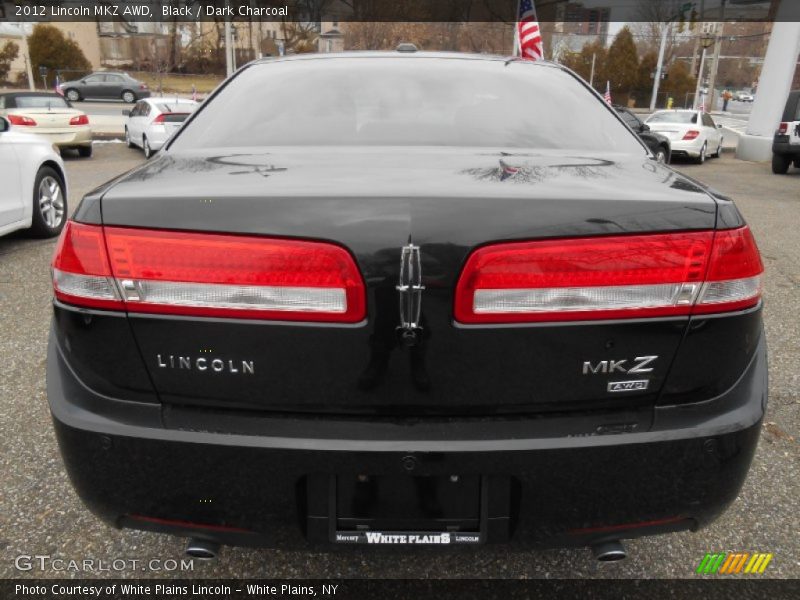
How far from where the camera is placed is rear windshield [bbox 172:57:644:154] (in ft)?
7.02

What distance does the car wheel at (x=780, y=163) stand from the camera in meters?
13.5

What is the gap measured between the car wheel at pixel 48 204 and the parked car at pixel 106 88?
109 feet

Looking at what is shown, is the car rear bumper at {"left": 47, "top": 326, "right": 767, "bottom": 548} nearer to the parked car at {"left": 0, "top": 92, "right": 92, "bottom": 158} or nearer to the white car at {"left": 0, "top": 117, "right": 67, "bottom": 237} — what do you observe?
the white car at {"left": 0, "top": 117, "right": 67, "bottom": 237}

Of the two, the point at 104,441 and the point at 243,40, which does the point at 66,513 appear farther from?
the point at 243,40

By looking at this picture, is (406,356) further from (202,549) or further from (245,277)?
(202,549)

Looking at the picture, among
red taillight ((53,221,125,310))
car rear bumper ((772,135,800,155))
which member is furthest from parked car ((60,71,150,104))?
red taillight ((53,221,125,310))

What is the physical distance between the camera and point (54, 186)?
6.48 metres

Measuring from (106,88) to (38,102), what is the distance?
2545 cm

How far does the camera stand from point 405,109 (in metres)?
2.31

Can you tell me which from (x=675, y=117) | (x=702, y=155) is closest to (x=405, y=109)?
(x=702, y=155)

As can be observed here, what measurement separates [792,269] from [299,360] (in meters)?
5.89

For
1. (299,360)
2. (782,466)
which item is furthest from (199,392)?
(782,466)

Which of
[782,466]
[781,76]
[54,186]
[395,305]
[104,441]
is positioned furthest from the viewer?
[781,76]

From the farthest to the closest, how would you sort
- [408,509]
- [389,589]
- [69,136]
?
[69,136]
[389,589]
[408,509]
